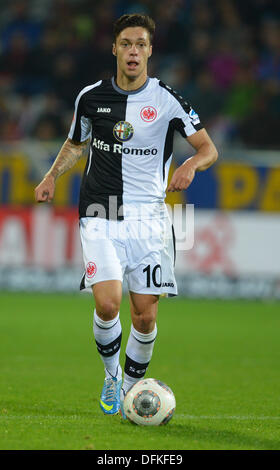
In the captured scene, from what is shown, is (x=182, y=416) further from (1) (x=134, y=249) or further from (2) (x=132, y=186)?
(2) (x=132, y=186)

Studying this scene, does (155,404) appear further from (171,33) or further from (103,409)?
(171,33)

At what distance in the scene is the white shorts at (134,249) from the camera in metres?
5.72

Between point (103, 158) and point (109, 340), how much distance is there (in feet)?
3.81

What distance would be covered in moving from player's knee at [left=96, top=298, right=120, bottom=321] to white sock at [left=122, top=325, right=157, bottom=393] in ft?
1.01

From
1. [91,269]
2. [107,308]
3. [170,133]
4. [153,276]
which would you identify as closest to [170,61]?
[170,133]

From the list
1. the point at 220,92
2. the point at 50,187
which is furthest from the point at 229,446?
the point at 220,92

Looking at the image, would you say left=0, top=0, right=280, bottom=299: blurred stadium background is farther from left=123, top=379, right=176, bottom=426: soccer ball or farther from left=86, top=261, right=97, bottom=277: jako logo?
left=123, top=379, right=176, bottom=426: soccer ball

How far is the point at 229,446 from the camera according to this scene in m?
4.70

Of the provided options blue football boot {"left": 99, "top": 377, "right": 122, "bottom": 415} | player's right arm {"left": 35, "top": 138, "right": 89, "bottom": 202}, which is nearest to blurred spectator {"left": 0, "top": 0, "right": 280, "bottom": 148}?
player's right arm {"left": 35, "top": 138, "right": 89, "bottom": 202}

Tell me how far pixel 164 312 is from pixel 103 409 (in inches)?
276

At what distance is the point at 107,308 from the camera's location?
5562 millimetres

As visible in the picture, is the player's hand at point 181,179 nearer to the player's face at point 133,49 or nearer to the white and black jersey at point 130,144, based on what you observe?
the white and black jersey at point 130,144

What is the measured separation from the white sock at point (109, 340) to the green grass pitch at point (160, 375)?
1.01ft

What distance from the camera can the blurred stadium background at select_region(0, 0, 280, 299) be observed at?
14.0 meters
